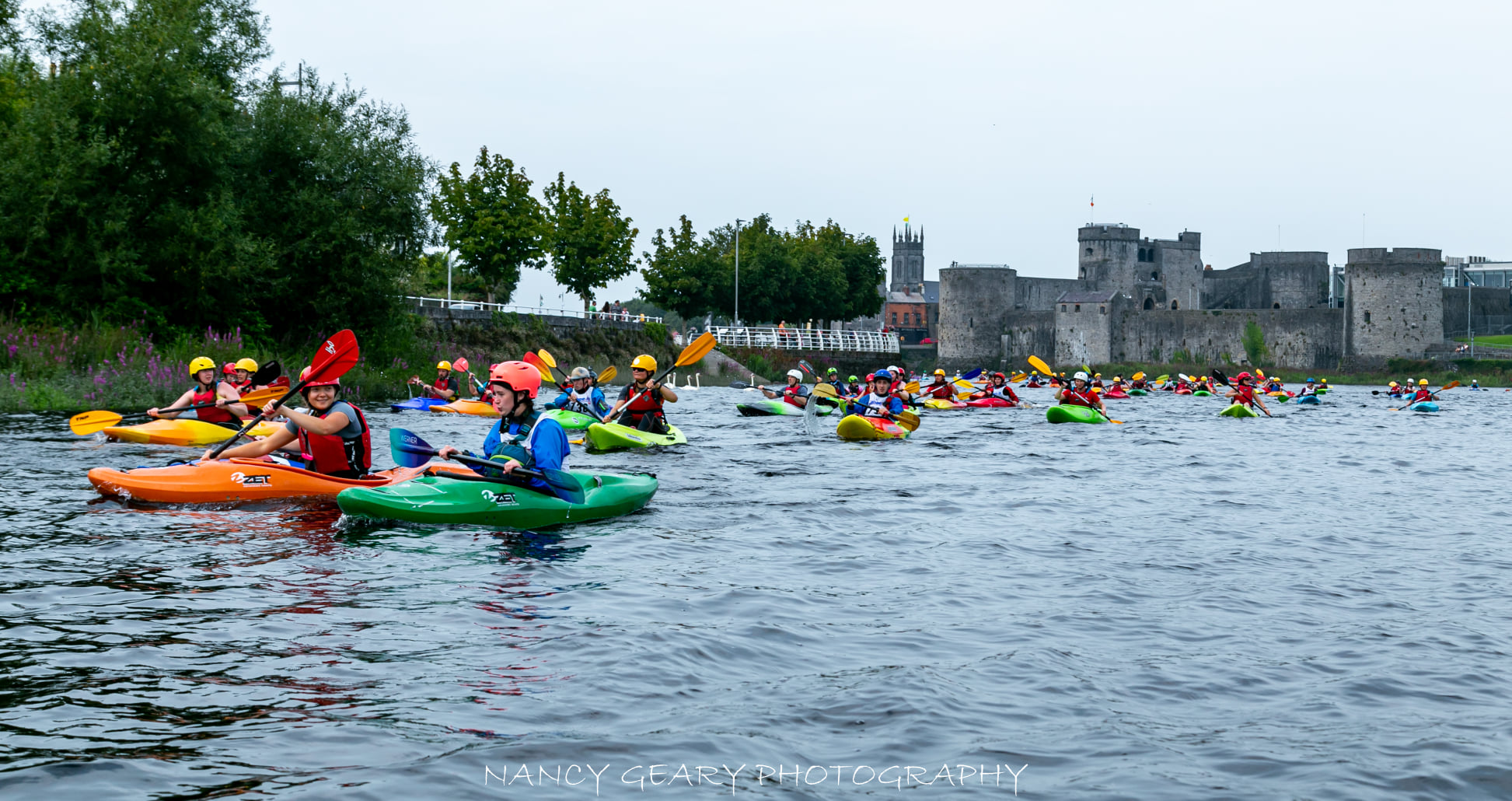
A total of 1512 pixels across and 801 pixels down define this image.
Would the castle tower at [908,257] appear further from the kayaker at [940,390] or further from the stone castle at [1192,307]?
the kayaker at [940,390]

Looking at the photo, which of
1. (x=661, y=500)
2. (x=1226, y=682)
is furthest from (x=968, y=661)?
(x=661, y=500)

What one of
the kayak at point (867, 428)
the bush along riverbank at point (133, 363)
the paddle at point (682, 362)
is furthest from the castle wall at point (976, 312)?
the paddle at point (682, 362)

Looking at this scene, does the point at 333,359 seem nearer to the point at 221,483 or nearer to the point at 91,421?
the point at 221,483

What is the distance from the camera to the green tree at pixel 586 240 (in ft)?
173

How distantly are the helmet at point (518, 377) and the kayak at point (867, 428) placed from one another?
456 inches

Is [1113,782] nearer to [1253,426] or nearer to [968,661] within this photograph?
[968,661]

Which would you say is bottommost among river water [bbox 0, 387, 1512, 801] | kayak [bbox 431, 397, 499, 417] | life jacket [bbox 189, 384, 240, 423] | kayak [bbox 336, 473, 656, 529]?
river water [bbox 0, 387, 1512, 801]

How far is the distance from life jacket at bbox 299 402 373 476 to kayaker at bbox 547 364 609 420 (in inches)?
311

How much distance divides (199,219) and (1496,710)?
2441cm

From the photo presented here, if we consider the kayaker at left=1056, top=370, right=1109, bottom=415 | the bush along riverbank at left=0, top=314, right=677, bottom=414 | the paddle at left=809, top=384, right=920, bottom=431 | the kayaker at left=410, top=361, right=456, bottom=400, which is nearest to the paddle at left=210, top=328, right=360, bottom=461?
the bush along riverbank at left=0, top=314, right=677, bottom=414

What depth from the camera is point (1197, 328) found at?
75000mm

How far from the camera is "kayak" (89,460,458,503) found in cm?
1039

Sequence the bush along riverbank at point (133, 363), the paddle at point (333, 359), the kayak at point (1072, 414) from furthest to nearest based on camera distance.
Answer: the kayak at point (1072, 414)
the bush along riverbank at point (133, 363)
the paddle at point (333, 359)

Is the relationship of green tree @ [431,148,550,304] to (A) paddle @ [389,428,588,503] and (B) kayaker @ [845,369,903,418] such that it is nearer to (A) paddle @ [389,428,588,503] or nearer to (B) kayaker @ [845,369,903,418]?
(B) kayaker @ [845,369,903,418]
